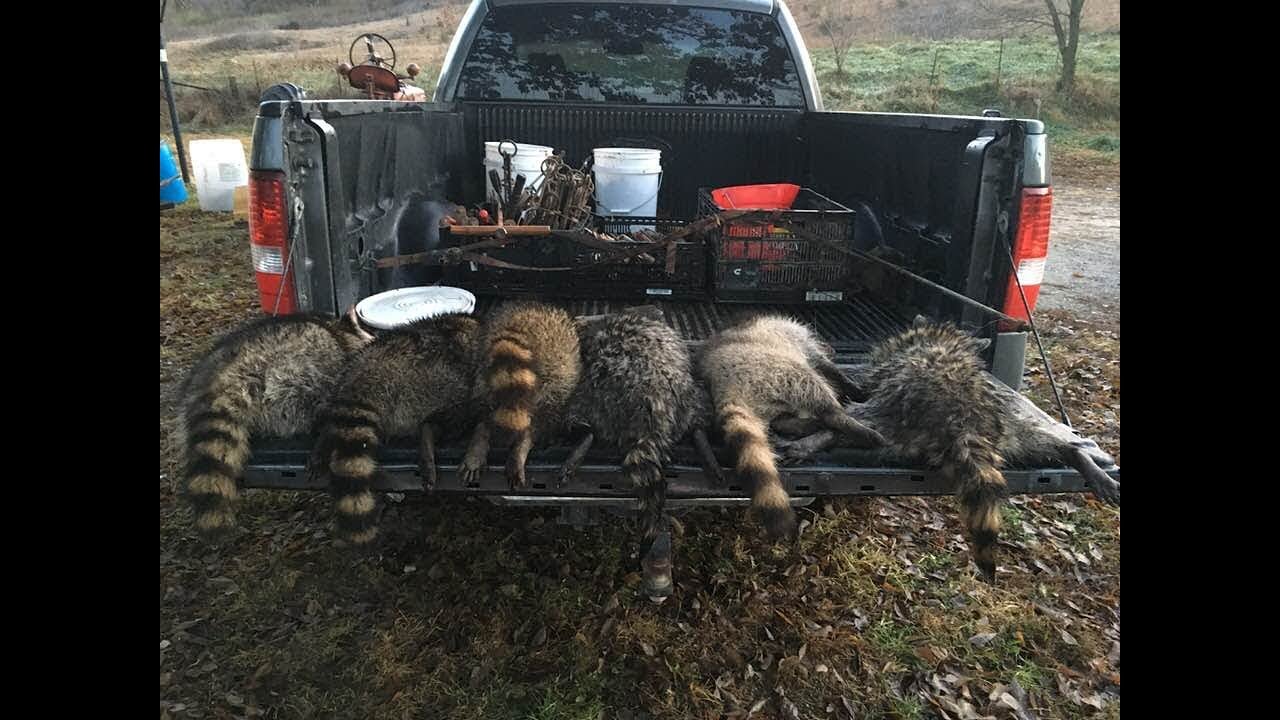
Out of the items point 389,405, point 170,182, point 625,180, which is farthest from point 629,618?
point 170,182

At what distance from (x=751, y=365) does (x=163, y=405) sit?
4520 mm

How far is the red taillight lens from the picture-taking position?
3.19 metres

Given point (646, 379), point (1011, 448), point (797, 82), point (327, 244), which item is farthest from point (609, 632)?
point (797, 82)

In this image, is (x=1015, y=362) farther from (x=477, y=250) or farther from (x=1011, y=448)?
(x=477, y=250)

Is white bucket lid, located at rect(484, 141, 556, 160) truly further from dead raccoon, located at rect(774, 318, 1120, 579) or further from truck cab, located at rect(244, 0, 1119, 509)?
dead raccoon, located at rect(774, 318, 1120, 579)

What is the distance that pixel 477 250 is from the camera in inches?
161

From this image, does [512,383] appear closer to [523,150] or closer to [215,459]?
[215,459]

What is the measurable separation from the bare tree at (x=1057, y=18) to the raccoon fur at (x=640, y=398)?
21.9 meters

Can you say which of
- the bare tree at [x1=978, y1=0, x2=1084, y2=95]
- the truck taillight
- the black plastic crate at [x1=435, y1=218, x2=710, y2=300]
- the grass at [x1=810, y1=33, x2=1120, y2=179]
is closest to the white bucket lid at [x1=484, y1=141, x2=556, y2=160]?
the black plastic crate at [x1=435, y1=218, x2=710, y2=300]

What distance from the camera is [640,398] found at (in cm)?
296

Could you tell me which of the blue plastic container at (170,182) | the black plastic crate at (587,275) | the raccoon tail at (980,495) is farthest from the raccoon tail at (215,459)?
the blue plastic container at (170,182)

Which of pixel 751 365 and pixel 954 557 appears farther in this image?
pixel 954 557

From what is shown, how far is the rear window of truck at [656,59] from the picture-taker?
18.7 feet

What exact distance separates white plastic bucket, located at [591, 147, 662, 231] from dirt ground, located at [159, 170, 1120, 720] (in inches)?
89.0
